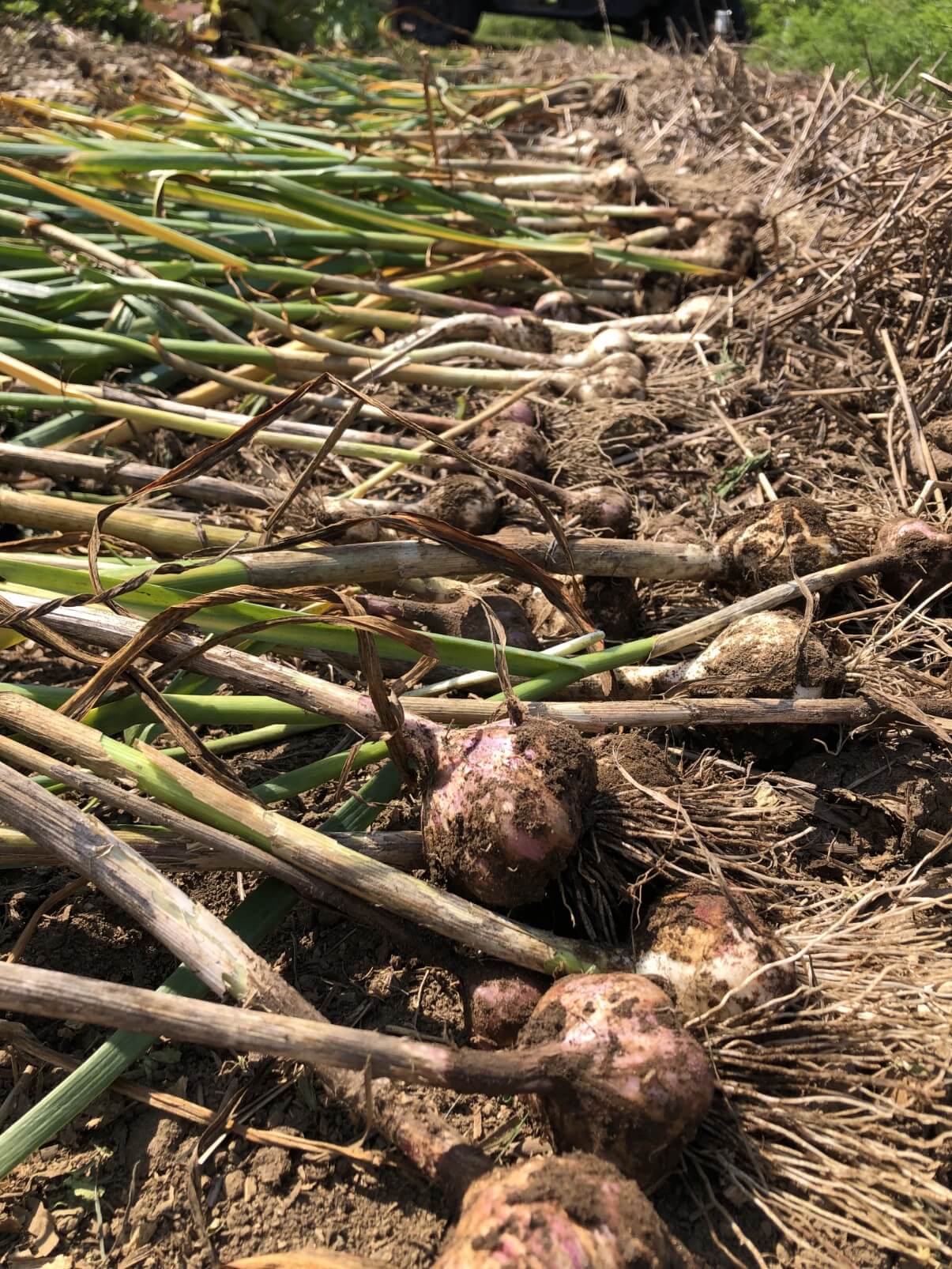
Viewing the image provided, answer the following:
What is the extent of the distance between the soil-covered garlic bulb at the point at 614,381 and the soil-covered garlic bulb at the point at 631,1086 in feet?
6.24

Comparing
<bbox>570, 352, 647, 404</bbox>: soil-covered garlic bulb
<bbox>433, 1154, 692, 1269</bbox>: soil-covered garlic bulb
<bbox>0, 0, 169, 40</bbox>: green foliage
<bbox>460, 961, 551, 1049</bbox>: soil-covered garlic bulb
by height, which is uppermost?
<bbox>0, 0, 169, 40</bbox>: green foliage

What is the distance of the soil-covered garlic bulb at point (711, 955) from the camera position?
1.26 meters

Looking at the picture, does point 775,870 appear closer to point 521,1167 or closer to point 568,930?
point 568,930

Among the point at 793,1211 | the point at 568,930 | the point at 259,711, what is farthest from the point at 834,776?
the point at 259,711

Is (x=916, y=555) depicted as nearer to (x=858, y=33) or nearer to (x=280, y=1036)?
(x=280, y=1036)

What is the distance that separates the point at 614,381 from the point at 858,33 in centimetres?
264

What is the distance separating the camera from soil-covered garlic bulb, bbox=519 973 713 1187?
3.70 ft

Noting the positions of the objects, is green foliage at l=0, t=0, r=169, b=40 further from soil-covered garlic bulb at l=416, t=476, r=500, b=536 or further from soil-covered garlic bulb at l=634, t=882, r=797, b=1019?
soil-covered garlic bulb at l=634, t=882, r=797, b=1019

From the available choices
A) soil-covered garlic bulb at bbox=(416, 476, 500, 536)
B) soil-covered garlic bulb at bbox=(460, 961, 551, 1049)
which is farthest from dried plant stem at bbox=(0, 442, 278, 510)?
soil-covered garlic bulb at bbox=(460, 961, 551, 1049)

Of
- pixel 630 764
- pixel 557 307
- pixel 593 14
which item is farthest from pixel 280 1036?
pixel 593 14

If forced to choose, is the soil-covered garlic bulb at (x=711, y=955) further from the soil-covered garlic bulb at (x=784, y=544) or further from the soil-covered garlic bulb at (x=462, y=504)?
the soil-covered garlic bulb at (x=462, y=504)

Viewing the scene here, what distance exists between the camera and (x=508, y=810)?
133 centimetres

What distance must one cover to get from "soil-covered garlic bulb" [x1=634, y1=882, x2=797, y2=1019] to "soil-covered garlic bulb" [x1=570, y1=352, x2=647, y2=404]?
5.58ft

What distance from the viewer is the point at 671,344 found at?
9.81ft
